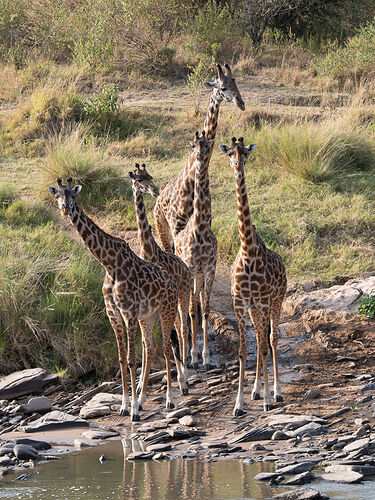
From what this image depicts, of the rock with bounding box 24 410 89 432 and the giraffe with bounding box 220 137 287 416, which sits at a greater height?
the giraffe with bounding box 220 137 287 416

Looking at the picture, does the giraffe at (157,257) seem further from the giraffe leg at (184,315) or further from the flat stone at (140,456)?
the flat stone at (140,456)

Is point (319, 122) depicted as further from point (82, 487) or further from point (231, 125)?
point (82, 487)

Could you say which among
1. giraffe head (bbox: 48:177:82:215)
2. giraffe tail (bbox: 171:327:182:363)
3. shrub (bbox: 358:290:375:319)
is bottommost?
giraffe tail (bbox: 171:327:182:363)

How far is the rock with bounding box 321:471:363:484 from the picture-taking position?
6.36m

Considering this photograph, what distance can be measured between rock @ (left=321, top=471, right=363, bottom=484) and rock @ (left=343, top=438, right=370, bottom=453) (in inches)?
19.3

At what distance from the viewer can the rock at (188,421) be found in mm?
8211

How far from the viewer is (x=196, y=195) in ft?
32.8

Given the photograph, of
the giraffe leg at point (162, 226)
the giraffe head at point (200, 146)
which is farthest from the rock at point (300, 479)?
the giraffe leg at point (162, 226)

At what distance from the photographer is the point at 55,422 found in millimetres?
8375

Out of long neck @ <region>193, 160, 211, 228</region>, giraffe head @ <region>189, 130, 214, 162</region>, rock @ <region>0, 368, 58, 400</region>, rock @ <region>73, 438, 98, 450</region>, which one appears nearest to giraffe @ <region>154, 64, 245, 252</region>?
long neck @ <region>193, 160, 211, 228</region>

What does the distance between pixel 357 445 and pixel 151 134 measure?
35.1ft

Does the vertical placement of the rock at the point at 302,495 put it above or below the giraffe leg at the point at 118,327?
below

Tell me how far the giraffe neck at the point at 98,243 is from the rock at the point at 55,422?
4.93 feet

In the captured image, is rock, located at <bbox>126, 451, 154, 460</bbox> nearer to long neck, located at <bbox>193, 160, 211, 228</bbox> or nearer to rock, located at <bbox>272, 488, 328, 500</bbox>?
A: rock, located at <bbox>272, 488, 328, 500</bbox>
